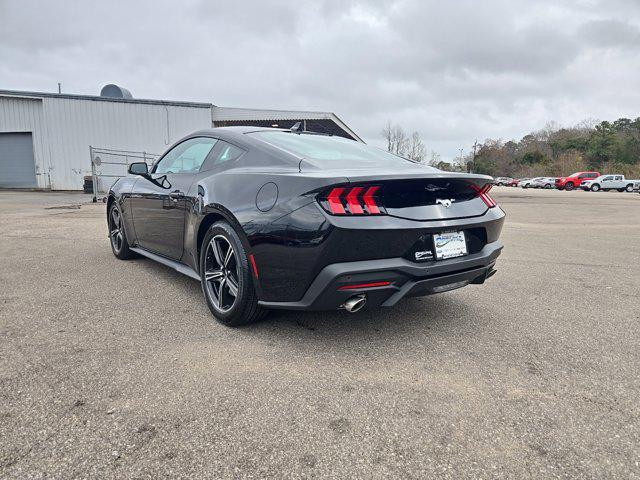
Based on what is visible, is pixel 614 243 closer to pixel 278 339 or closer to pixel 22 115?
pixel 278 339

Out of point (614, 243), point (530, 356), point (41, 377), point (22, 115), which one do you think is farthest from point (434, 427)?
point (22, 115)

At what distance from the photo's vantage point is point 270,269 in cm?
252

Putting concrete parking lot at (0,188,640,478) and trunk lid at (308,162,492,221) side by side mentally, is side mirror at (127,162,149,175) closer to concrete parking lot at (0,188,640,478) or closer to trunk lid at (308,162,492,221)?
concrete parking lot at (0,188,640,478)

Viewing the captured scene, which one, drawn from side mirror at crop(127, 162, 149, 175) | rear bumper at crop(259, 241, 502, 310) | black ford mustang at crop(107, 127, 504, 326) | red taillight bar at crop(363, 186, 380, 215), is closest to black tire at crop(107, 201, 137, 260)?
side mirror at crop(127, 162, 149, 175)

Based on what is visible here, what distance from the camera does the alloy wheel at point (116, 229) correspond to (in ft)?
16.2

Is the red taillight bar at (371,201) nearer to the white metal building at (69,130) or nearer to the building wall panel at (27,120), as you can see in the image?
the white metal building at (69,130)

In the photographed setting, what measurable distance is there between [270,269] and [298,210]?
1.33ft

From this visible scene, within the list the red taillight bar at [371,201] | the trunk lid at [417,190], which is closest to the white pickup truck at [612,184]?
the trunk lid at [417,190]

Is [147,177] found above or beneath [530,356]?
above

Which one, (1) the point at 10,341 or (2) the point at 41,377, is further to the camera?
(1) the point at 10,341

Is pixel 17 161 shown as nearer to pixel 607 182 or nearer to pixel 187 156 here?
pixel 187 156

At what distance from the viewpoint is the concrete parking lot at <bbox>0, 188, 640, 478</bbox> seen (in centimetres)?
161

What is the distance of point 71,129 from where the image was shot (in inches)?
808

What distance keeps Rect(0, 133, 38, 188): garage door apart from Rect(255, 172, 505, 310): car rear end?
76.8 feet
